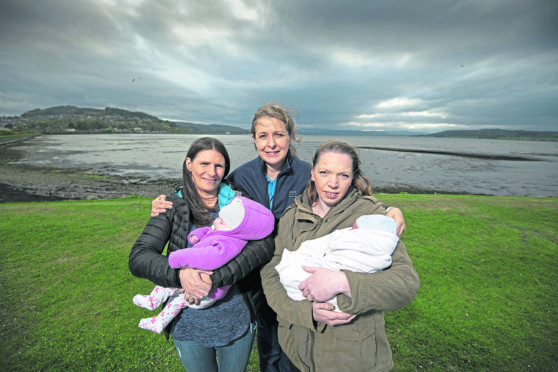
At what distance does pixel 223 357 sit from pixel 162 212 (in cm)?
151

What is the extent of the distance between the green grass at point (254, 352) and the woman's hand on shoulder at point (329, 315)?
1.84m

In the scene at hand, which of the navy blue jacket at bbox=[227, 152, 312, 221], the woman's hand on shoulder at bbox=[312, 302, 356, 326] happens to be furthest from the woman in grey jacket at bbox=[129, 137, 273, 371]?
the woman's hand on shoulder at bbox=[312, 302, 356, 326]

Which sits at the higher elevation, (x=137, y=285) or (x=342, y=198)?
(x=342, y=198)

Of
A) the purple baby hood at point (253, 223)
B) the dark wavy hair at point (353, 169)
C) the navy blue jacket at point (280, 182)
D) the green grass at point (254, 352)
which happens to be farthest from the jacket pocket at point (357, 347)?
the green grass at point (254, 352)

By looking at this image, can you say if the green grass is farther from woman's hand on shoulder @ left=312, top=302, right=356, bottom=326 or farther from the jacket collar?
the jacket collar

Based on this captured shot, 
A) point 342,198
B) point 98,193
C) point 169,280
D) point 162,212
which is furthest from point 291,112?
point 98,193

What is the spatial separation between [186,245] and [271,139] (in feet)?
4.62

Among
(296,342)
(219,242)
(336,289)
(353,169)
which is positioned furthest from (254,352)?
(353,169)

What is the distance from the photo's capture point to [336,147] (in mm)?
2227

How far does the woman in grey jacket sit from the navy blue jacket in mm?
460

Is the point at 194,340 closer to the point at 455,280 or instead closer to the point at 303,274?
the point at 303,274

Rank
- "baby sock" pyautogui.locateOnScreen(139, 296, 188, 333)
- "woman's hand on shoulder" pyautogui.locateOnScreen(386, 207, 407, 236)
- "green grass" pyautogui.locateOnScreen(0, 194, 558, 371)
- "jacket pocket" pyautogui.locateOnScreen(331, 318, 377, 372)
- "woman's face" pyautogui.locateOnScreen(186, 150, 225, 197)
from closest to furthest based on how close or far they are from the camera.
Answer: "jacket pocket" pyautogui.locateOnScreen(331, 318, 377, 372) < "woman's hand on shoulder" pyautogui.locateOnScreen(386, 207, 407, 236) < "baby sock" pyautogui.locateOnScreen(139, 296, 188, 333) < "woman's face" pyautogui.locateOnScreen(186, 150, 225, 197) < "green grass" pyautogui.locateOnScreen(0, 194, 558, 371)

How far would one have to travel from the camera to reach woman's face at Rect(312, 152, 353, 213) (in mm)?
2107

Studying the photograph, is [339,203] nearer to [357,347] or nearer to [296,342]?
[357,347]
